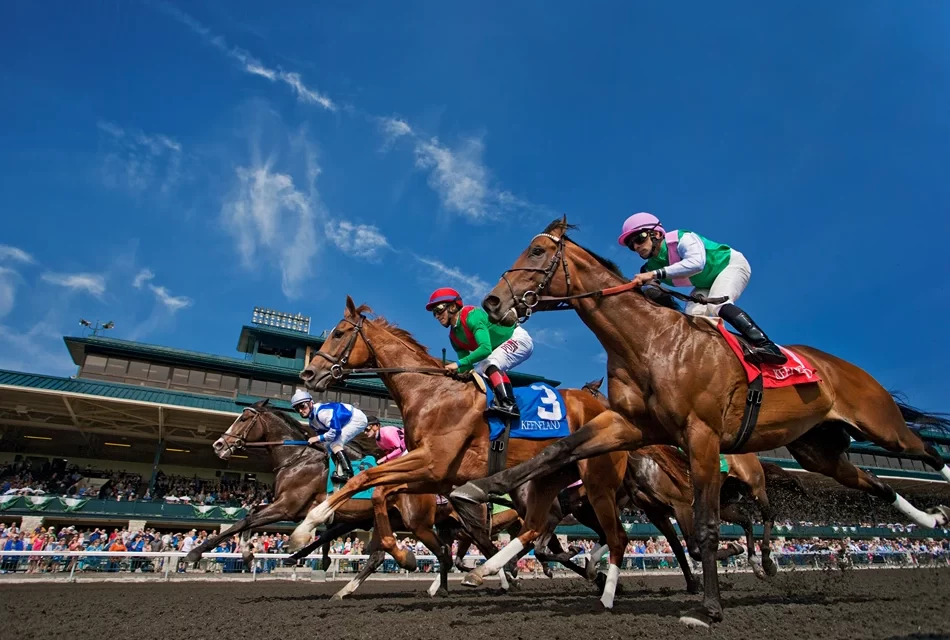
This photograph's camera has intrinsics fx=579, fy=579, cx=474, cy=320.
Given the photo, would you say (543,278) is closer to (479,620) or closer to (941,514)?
(479,620)

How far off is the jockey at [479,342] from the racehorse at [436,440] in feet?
0.76

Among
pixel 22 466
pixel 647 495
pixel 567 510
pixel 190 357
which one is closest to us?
pixel 647 495

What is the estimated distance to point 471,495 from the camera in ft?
12.9

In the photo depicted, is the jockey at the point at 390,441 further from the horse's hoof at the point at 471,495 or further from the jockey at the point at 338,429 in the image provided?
the horse's hoof at the point at 471,495

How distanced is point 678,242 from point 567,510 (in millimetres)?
5426

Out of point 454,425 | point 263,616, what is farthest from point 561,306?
point 263,616

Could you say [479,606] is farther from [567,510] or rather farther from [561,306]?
[561,306]

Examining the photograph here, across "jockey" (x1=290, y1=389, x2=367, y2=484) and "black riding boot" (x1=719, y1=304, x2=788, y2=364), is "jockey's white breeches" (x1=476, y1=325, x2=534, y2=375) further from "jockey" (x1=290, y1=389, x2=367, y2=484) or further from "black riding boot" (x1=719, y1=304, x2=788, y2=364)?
"black riding boot" (x1=719, y1=304, x2=788, y2=364)

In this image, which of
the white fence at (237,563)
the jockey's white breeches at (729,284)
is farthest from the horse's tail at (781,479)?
the jockey's white breeches at (729,284)

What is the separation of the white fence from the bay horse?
894 centimetres

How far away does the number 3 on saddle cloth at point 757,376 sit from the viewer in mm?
4488

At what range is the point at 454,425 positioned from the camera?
568 centimetres

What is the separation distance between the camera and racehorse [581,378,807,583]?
8062mm

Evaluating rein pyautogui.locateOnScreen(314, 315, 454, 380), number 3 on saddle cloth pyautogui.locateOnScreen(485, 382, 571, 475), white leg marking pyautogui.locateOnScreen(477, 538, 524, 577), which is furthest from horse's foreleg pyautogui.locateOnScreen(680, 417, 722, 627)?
rein pyautogui.locateOnScreen(314, 315, 454, 380)
